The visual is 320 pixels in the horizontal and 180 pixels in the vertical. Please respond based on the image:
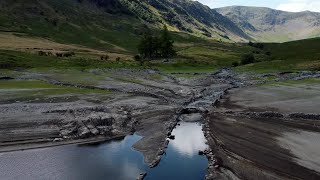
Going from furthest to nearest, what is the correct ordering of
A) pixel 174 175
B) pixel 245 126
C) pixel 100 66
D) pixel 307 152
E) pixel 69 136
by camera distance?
1. pixel 100 66
2. pixel 245 126
3. pixel 69 136
4. pixel 307 152
5. pixel 174 175

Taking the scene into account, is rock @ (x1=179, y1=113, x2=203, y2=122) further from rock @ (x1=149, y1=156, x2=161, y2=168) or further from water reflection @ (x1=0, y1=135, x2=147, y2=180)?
rock @ (x1=149, y1=156, x2=161, y2=168)

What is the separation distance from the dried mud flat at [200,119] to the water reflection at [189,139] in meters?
1.19

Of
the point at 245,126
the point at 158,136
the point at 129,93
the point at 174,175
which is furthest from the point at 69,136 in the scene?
the point at 129,93

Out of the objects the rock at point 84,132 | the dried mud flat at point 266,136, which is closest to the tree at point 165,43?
the dried mud flat at point 266,136

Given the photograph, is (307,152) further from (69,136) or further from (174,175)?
(69,136)

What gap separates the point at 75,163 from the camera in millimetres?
40531

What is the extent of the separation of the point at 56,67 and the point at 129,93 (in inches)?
2655

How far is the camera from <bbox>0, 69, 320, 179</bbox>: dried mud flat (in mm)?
39094

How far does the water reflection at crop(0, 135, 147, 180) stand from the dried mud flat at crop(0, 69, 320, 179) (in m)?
2.01

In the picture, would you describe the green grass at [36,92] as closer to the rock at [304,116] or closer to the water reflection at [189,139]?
the water reflection at [189,139]

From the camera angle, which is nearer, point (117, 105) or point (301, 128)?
point (301, 128)

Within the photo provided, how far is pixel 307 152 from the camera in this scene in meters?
40.7

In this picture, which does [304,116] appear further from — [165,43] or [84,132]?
[165,43]

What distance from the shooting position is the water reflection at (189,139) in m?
45.7
